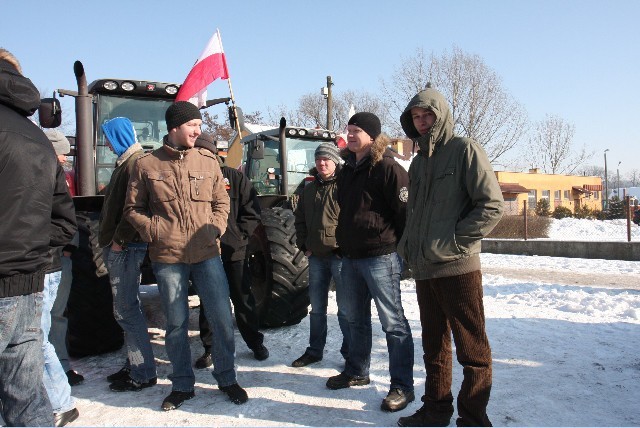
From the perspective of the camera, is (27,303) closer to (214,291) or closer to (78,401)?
(214,291)

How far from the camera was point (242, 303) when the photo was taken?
4082 millimetres

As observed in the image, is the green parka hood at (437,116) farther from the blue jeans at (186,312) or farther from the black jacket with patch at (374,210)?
the blue jeans at (186,312)

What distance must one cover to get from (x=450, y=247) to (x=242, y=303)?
1.97m

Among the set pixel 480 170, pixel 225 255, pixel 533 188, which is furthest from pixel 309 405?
pixel 533 188

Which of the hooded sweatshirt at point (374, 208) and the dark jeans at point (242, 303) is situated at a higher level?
the hooded sweatshirt at point (374, 208)

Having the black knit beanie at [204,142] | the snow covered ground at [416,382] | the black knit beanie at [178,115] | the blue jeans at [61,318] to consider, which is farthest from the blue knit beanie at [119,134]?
the snow covered ground at [416,382]

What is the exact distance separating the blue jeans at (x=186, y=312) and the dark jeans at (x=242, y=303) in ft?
1.81

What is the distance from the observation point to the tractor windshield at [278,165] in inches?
311

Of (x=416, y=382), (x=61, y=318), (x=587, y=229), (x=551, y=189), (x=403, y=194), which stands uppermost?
(x=551, y=189)

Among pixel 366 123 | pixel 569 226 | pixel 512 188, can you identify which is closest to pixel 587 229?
pixel 569 226

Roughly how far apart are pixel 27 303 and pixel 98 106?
3686 mm

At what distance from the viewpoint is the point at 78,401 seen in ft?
11.4

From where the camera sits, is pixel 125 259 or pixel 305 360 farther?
pixel 305 360

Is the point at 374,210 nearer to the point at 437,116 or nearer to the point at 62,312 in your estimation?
the point at 437,116
